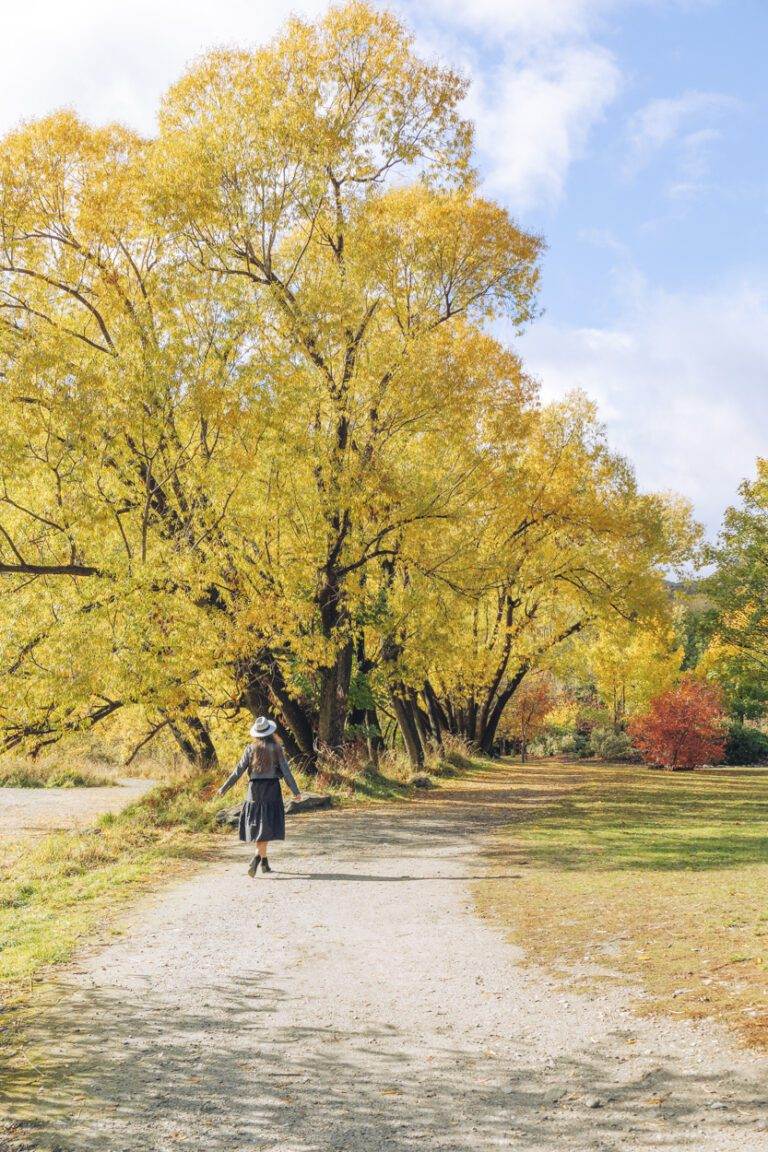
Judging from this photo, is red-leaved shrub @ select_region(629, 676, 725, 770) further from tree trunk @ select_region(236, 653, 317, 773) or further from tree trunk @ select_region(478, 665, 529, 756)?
tree trunk @ select_region(236, 653, 317, 773)

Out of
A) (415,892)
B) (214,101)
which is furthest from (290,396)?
(415,892)

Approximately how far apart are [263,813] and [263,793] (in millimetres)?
245

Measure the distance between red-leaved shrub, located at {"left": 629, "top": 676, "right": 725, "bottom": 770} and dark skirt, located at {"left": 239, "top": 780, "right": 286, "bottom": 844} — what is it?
23.8 m

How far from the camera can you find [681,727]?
32.5 metres

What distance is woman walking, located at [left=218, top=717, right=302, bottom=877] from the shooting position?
10.9 m

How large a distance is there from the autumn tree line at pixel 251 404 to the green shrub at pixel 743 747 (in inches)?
968

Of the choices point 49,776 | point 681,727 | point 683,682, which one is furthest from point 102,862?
point 683,682

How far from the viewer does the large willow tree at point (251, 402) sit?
43.4 feet

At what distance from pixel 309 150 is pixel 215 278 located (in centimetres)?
302

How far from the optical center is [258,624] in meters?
15.9

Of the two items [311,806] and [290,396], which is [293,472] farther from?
[311,806]

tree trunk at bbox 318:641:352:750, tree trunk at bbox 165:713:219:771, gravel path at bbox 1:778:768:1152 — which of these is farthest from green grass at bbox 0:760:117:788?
gravel path at bbox 1:778:768:1152

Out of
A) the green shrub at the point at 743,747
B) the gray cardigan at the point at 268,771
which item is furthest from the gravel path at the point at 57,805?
→ the green shrub at the point at 743,747

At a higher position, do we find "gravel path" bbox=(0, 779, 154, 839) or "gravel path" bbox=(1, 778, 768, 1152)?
"gravel path" bbox=(1, 778, 768, 1152)
